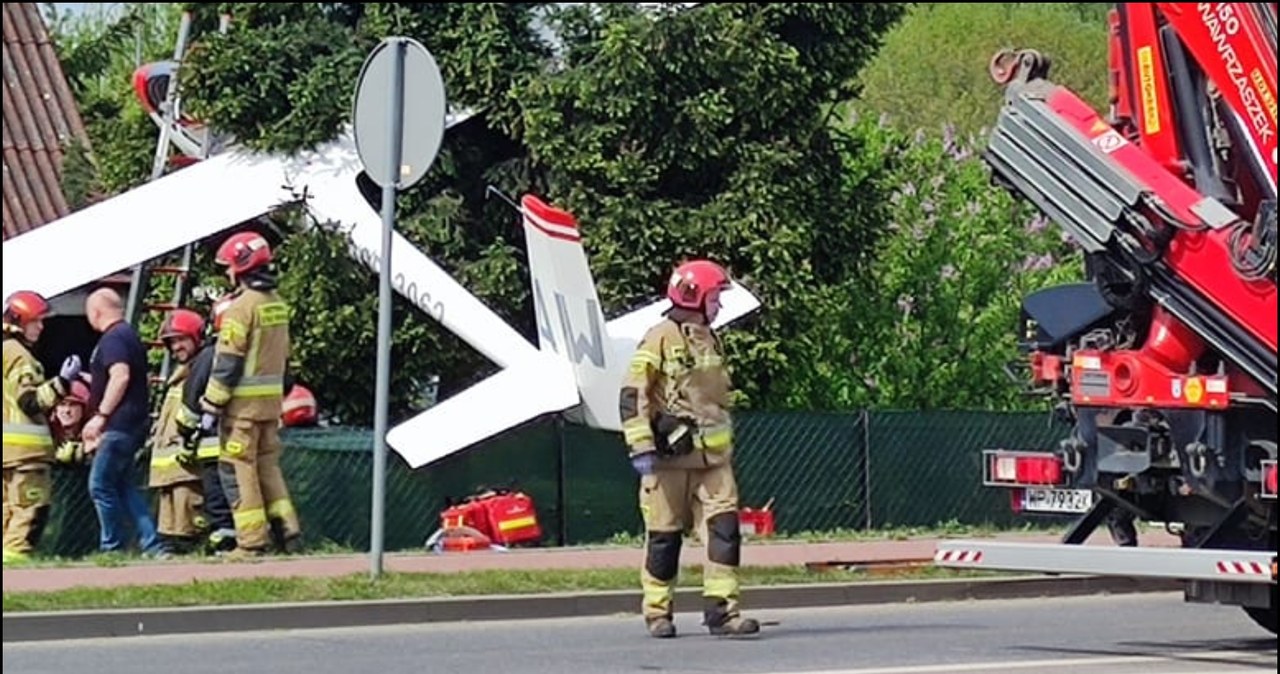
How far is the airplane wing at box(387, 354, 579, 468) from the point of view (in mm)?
17328

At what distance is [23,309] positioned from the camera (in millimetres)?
15844

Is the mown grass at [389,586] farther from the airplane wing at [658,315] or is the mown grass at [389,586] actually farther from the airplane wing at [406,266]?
the airplane wing at [406,266]

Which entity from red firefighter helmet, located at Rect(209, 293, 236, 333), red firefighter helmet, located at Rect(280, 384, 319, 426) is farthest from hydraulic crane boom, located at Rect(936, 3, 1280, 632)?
red firefighter helmet, located at Rect(280, 384, 319, 426)

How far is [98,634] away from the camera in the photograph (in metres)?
12.4

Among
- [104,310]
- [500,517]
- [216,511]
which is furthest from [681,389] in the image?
[104,310]

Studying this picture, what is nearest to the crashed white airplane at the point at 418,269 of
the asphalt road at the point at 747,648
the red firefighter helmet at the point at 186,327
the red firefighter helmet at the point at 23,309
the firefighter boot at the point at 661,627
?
the red firefighter helmet at the point at 186,327

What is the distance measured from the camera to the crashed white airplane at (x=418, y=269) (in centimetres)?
1758

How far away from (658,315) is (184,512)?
4539 millimetres

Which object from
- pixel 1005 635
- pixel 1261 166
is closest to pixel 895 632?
pixel 1005 635

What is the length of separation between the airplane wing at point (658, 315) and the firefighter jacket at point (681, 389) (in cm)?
529

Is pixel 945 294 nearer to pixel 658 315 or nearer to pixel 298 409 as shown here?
pixel 658 315

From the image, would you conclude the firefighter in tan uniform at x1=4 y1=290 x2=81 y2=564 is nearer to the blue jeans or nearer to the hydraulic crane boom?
the blue jeans

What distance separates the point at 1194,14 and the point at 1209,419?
1.92 m

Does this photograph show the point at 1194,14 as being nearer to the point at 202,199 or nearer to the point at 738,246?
the point at 738,246
